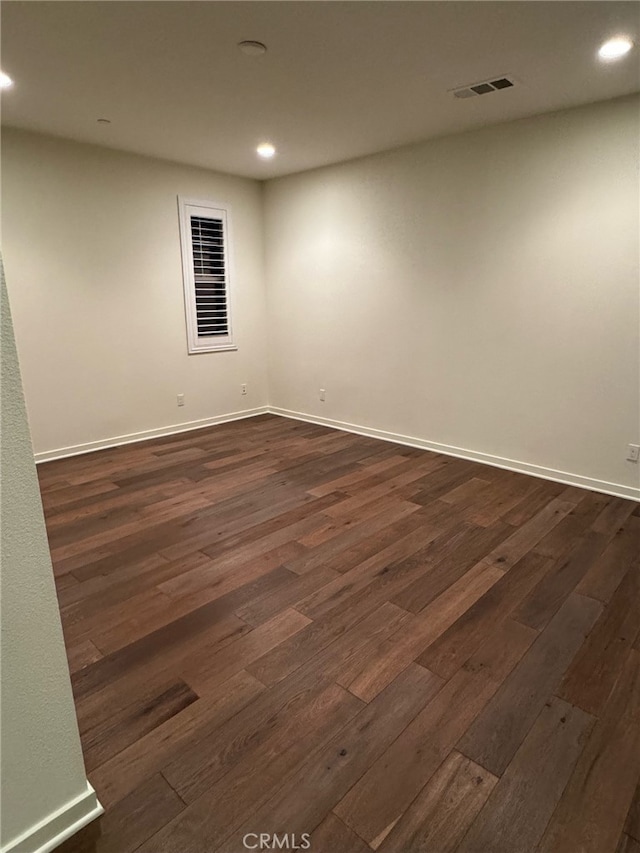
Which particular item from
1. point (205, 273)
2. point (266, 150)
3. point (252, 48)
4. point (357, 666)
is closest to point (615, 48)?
point (252, 48)

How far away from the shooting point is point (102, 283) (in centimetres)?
446

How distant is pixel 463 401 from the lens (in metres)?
4.32

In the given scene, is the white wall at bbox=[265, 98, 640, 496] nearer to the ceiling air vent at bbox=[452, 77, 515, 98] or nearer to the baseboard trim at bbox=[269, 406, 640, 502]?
the baseboard trim at bbox=[269, 406, 640, 502]

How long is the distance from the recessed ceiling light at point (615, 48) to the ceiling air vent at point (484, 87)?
498 millimetres

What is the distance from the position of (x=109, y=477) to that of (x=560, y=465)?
360cm

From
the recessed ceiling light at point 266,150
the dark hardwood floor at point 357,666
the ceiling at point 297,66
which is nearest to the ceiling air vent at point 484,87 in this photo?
the ceiling at point 297,66

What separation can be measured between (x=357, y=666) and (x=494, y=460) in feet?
8.93

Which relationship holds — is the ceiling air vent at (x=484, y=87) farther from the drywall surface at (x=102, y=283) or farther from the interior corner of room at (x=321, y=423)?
the drywall surface at (x=102, y=283)

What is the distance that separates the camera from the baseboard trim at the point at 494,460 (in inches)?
141

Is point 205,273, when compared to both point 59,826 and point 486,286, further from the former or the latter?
point 59,826

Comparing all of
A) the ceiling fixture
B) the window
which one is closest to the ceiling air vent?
the ceiling fixture

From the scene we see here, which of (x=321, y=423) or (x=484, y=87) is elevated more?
(x=484, y=87)

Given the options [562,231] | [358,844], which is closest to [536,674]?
[358,844]

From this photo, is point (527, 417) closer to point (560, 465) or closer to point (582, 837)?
point (560, 465)
